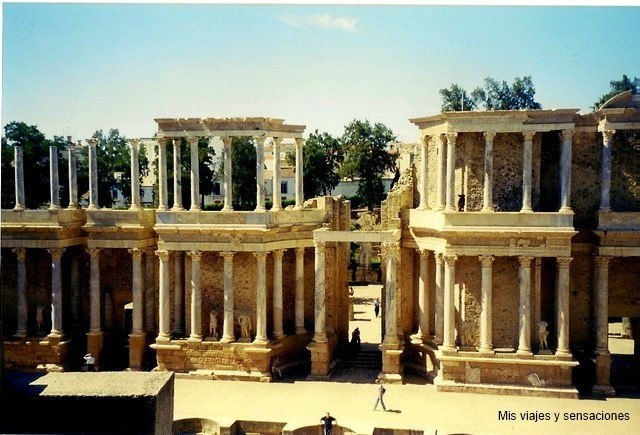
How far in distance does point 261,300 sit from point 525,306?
33.1ft

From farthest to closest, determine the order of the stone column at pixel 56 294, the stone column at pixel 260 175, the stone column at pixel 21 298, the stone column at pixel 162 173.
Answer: the stone column at pixel 21 298, the stone column at pixel 56 294, the stone column at pixel 162 173, the stone column at pixel 260 175

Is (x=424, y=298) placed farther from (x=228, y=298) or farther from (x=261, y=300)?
(x=228, y=298)

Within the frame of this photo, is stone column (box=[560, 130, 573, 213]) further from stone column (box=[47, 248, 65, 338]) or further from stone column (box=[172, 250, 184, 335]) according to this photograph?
stone column (box=[47, 248, 65, 338])

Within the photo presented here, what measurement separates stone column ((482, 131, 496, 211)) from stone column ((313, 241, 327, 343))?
6.54 metres

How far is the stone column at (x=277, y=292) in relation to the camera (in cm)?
2497

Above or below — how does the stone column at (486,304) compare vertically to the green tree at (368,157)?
below

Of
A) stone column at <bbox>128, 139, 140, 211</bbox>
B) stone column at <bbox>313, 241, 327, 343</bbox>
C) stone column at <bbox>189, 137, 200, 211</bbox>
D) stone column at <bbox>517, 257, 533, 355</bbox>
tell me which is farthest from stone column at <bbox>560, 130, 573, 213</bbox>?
stone column at <bbox>128, 139, 140, 211</bbox>

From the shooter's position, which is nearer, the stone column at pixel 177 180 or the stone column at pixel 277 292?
A: the stone column at pixel 277 292

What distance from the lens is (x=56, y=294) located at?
2555 cm

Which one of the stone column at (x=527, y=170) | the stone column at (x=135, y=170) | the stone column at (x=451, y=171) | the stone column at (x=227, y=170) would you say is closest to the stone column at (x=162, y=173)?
the stone column at (x=135, y=170)

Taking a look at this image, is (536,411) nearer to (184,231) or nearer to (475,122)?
(475,122)

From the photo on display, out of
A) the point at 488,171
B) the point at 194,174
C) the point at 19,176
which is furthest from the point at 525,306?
the point at 19,176

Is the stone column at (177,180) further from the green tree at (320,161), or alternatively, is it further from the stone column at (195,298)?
the green tree at (320,161)

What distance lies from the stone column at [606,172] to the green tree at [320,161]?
3394 centimetres
